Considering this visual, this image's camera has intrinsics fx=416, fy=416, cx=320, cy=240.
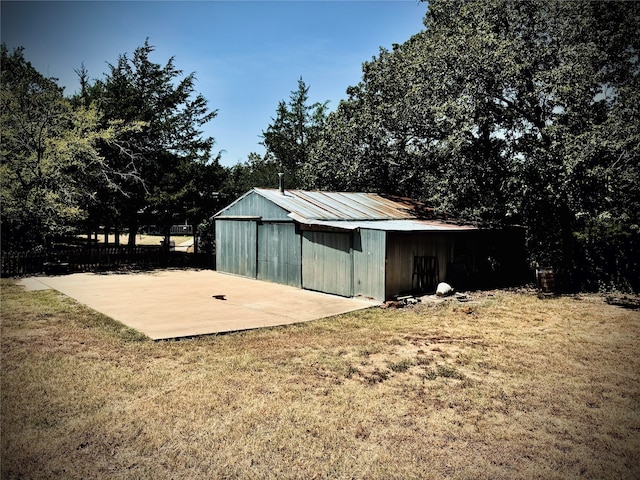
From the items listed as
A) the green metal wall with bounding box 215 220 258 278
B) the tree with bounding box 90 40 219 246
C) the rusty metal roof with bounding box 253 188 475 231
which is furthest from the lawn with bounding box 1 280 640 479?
the tree with bounding box 90 40 219 246

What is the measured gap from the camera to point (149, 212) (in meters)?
26.7

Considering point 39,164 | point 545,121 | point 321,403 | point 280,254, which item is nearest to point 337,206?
point 280,254

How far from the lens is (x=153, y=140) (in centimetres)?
2845

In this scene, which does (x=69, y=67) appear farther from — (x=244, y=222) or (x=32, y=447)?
(x=32, y=447)

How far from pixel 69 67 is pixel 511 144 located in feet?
88.3

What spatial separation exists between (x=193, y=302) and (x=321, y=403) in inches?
346

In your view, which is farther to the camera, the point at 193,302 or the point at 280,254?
the point at 280,254

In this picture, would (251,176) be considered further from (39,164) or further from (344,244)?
(344,244)

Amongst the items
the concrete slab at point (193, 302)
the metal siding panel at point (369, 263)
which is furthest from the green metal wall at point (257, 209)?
the metal siding panel at point (369, 263)

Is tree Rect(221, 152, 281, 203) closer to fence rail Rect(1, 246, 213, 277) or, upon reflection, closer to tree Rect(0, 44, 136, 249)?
fence rail Rect(1, 246, 213, 277)

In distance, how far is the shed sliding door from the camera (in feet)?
48.5

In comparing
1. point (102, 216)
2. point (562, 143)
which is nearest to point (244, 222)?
point (102, 216)

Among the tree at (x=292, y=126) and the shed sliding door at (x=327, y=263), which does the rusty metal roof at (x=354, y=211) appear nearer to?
the shed sliding door at (x=327, y=263)

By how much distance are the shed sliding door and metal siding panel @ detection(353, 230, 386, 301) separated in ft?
0.88
